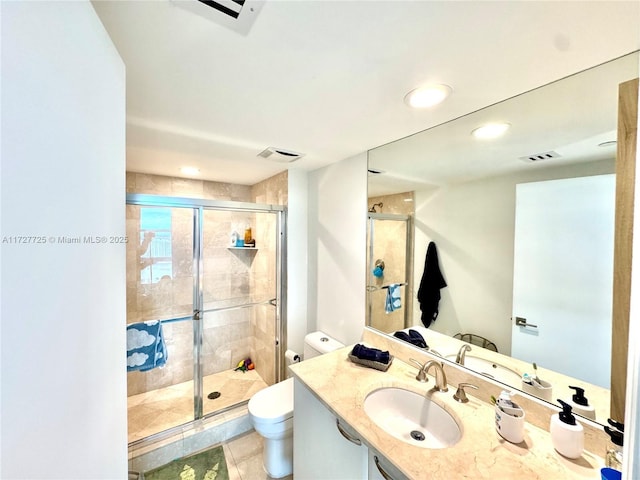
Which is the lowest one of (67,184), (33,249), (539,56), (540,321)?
(540,321)

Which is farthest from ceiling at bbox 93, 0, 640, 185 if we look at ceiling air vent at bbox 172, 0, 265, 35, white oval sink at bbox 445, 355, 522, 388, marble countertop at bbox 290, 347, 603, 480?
marble countertop at bbox 290, 347, 603, 480

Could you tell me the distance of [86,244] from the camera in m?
0.54

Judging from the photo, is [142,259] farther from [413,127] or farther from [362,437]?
[413,127]

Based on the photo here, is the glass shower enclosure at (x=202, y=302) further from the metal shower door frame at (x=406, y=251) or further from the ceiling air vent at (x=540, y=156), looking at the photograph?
the ceiling air vent at (x=540, y=156)

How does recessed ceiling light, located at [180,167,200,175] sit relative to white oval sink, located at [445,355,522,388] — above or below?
above

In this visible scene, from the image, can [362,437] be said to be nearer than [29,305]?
No

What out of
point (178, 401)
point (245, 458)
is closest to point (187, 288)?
point (178, 401)

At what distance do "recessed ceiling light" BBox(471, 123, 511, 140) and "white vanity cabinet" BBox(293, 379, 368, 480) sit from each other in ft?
5.10

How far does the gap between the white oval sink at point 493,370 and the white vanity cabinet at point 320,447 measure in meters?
0.67

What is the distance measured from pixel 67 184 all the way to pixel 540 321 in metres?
1.67

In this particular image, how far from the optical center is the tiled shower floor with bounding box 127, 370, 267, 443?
196cm

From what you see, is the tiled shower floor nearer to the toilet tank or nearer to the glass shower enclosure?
→ the glass shower enclosure

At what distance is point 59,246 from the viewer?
466mm

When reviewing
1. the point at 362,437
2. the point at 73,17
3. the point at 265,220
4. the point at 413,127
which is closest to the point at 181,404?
the point at 265,220
